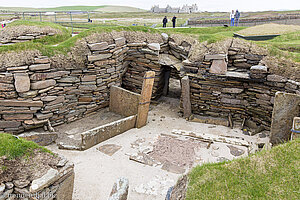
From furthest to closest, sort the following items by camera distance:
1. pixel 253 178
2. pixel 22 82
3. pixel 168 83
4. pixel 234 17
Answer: pixel 234 17, pixel 168 83, pixel 22 82, pixel 253 178

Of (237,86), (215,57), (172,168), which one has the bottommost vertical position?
(172,168)

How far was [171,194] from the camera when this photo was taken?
3.93m

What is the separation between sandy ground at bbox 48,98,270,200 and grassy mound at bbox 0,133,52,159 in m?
1.55

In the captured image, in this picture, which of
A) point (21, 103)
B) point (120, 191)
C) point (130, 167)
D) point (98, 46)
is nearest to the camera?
point (120, 191)

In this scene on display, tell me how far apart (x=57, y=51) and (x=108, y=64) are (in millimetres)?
2080

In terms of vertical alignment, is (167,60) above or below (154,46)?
below

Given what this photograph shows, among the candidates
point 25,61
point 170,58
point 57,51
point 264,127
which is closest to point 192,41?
point 170,58

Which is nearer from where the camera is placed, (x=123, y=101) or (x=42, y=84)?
(x=42, y=84)

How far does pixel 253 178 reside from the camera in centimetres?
376

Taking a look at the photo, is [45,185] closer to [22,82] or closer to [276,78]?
[22,82]

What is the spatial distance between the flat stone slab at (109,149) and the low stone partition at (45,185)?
2.28m

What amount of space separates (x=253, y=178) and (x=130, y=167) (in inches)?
126

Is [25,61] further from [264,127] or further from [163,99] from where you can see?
[264,127]

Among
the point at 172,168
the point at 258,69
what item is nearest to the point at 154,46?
the point at 258,69
